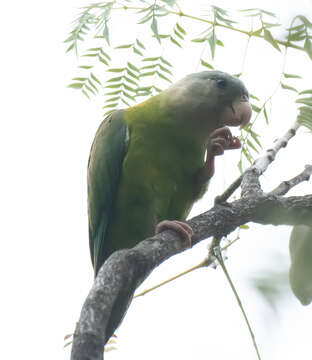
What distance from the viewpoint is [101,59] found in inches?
95.4

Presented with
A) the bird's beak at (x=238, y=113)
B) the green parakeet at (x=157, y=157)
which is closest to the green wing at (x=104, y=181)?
the green parakeet at (x=157, y=157)

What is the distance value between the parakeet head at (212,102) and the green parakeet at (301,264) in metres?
1.97

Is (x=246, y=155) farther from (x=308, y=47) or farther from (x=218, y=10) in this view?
(x=308, y=47)

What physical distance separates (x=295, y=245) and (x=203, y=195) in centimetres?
210

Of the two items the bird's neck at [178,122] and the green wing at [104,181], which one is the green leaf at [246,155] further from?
the green wing at [104,181]

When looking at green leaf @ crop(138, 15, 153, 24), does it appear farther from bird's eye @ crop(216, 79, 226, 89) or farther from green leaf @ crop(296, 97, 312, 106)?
bird's eye @ crop(216, 79, 226, 89)

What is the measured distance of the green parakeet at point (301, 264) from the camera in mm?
706

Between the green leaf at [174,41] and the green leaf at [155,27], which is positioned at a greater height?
the green leaf at [174,41]

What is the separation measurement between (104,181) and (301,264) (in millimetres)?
2182

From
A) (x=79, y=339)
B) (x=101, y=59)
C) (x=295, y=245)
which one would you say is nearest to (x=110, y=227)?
(x=101, y=59)

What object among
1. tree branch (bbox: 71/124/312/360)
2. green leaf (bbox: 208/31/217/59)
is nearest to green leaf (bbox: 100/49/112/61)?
green leaf (bbox: 208/31/217/59)

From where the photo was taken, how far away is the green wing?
2.83 m

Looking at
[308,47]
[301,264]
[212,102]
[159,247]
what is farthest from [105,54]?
[301,264]

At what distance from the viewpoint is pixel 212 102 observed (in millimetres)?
2953
